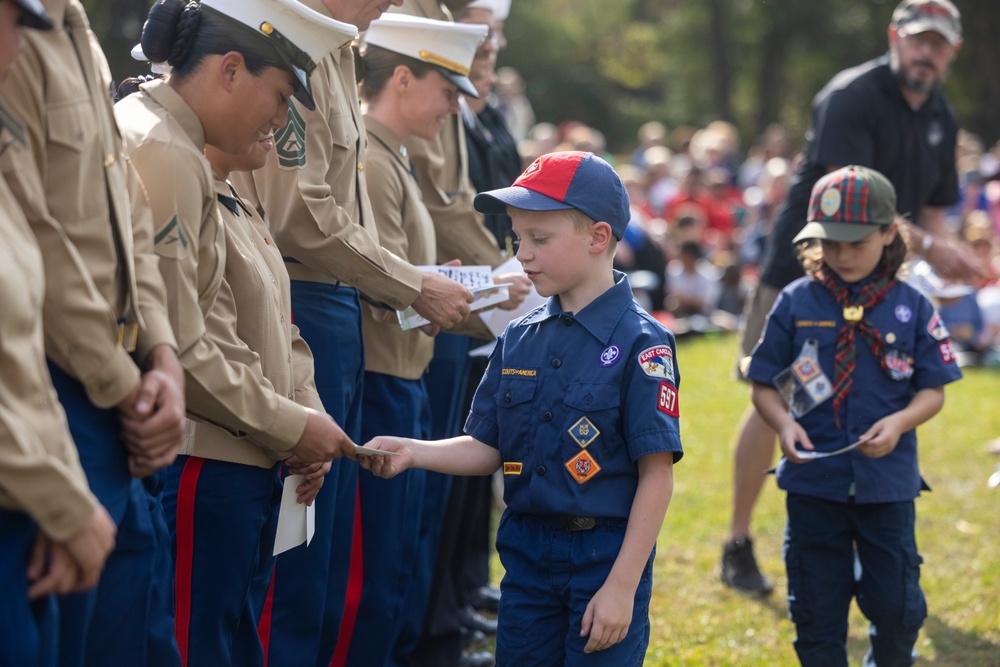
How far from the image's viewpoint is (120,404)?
238 cm

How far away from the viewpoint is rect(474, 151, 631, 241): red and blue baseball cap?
122 inches

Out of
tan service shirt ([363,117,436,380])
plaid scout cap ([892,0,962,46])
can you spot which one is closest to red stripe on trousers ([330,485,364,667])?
tan service shirt ([363,117,436,380])

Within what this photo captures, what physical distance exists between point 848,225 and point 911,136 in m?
1.59

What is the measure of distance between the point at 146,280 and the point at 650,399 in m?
1.21

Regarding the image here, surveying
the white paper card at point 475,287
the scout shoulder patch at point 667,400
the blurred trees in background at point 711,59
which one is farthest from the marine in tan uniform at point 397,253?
the blurred trees in background at point 711,59

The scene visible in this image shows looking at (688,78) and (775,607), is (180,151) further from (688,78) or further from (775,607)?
(688,78)

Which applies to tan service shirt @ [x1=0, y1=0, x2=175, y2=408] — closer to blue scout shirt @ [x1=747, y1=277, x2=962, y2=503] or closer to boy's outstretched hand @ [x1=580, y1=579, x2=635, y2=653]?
boy's outstretched hand @ [x1=580, y1=579, x2=635, y2=653]

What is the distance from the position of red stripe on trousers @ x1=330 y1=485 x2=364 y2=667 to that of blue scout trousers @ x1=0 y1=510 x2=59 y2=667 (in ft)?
6.52

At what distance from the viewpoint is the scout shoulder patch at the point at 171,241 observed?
8.77 feet

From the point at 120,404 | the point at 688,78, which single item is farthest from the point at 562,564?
the point at 688,78

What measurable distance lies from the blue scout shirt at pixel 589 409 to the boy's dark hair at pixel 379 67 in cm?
149

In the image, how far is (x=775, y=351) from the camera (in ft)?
14.1

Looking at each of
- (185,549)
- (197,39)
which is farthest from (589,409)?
(197,39)

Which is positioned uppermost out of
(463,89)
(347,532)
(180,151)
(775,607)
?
(463,89)
